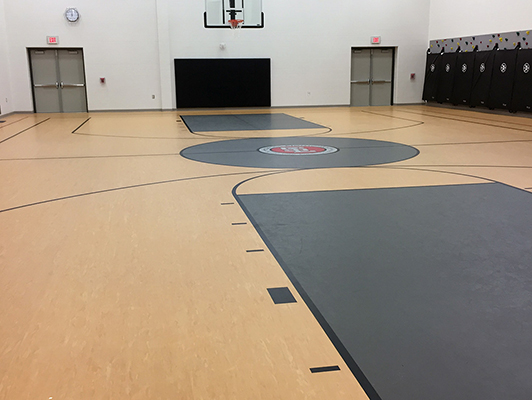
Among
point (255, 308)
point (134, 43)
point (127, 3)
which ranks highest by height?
point (127, 3)

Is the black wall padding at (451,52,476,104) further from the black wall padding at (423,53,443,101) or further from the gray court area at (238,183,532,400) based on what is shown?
the gray court area at (238,183,532,400)

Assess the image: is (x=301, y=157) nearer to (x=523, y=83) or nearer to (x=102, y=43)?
(x=523, y=83)

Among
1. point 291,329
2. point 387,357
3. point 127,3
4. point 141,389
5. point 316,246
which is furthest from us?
point 127,3

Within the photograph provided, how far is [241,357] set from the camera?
2.28m

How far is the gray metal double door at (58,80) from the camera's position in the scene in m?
17.4

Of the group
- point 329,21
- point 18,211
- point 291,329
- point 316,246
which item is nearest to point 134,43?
point 329,21

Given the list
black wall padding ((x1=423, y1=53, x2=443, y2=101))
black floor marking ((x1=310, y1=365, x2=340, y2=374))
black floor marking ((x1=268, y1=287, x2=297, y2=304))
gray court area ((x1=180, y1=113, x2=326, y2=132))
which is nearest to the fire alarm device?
gray court area ((x1=180, y1=113, x2=326, y2=132))

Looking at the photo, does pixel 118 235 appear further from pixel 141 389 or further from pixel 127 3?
pixel 127 3

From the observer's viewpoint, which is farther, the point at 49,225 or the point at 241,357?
the point at 49,225

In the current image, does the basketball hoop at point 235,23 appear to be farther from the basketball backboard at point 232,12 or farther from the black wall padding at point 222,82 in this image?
the black wall padding at point 222,82

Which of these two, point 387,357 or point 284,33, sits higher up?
point 284,33

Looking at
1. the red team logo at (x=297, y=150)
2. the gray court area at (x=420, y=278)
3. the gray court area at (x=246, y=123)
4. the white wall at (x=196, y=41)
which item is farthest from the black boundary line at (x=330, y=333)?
the white wall at (x=196, y=41)

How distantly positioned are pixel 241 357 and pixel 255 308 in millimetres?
508

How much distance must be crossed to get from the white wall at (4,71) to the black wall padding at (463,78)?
49.2 ft
